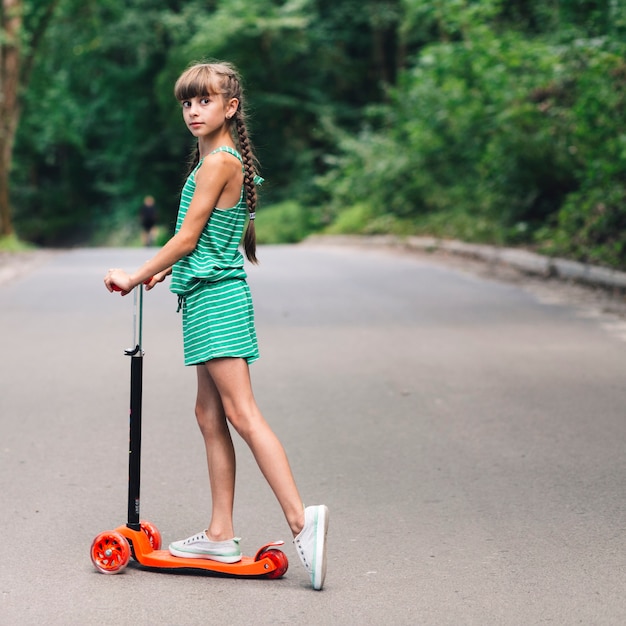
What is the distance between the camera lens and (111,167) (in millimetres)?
50625

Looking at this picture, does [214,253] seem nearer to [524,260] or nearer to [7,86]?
[524,260]

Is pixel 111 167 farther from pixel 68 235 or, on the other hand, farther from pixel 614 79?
pixel 614 79

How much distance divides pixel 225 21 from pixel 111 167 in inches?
526

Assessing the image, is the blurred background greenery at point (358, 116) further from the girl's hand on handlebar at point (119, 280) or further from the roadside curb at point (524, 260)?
the girl's hand on handlebar at point (119, 280)

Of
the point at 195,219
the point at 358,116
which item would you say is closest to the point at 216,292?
the point at 195,219

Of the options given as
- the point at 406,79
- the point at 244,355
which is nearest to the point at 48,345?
the point at 244,355

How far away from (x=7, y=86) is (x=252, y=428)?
2656 centimetres

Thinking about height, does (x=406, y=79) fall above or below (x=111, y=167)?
above

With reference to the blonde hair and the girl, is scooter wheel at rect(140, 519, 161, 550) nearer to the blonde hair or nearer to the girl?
the girl

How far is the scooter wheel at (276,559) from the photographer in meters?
4.26

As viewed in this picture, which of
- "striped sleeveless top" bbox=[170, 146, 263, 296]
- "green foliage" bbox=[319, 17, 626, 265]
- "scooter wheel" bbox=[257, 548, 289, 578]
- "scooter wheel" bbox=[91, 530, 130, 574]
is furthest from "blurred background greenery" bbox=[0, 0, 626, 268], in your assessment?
"scooter wheel" bbox=[91, 530, 130, 574]

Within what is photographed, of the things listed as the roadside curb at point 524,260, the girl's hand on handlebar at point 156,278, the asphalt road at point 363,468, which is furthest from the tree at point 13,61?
the girl's hand on handlebar at point 156,278

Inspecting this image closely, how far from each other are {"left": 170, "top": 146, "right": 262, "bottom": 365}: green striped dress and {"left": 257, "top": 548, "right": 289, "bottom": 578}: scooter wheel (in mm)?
734

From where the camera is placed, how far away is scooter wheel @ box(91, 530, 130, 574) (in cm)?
431
